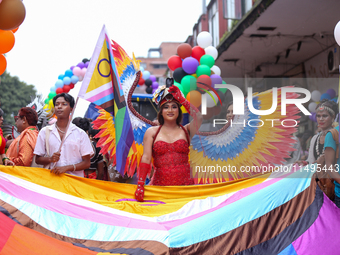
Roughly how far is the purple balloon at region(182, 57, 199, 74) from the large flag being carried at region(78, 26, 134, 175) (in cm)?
226

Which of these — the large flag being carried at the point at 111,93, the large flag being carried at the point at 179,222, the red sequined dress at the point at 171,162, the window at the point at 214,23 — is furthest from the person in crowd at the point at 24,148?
the window at the point at 214,23

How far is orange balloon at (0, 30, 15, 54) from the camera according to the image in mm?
3223

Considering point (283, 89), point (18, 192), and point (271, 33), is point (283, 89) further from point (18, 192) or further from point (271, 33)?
point (271, 33)

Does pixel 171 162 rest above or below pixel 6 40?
below

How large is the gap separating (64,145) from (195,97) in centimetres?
265

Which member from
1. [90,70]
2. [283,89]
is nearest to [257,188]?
[283,89]

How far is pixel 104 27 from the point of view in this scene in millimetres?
3941

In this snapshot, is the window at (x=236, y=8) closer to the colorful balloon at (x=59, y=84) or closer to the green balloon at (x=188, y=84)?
the green balloon at (x=188, y=84)

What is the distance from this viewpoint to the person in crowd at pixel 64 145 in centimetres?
342

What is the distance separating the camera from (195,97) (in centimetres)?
561

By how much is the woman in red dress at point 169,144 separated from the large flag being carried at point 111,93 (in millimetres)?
480

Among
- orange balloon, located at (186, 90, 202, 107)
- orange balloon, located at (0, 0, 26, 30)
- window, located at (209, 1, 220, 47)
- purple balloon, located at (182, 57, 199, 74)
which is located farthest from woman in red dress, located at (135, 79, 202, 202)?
window, located at (209, 1, 220, 47)

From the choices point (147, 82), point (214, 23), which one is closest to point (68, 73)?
point (147, 82)

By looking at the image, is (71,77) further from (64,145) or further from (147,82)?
(64,145)
